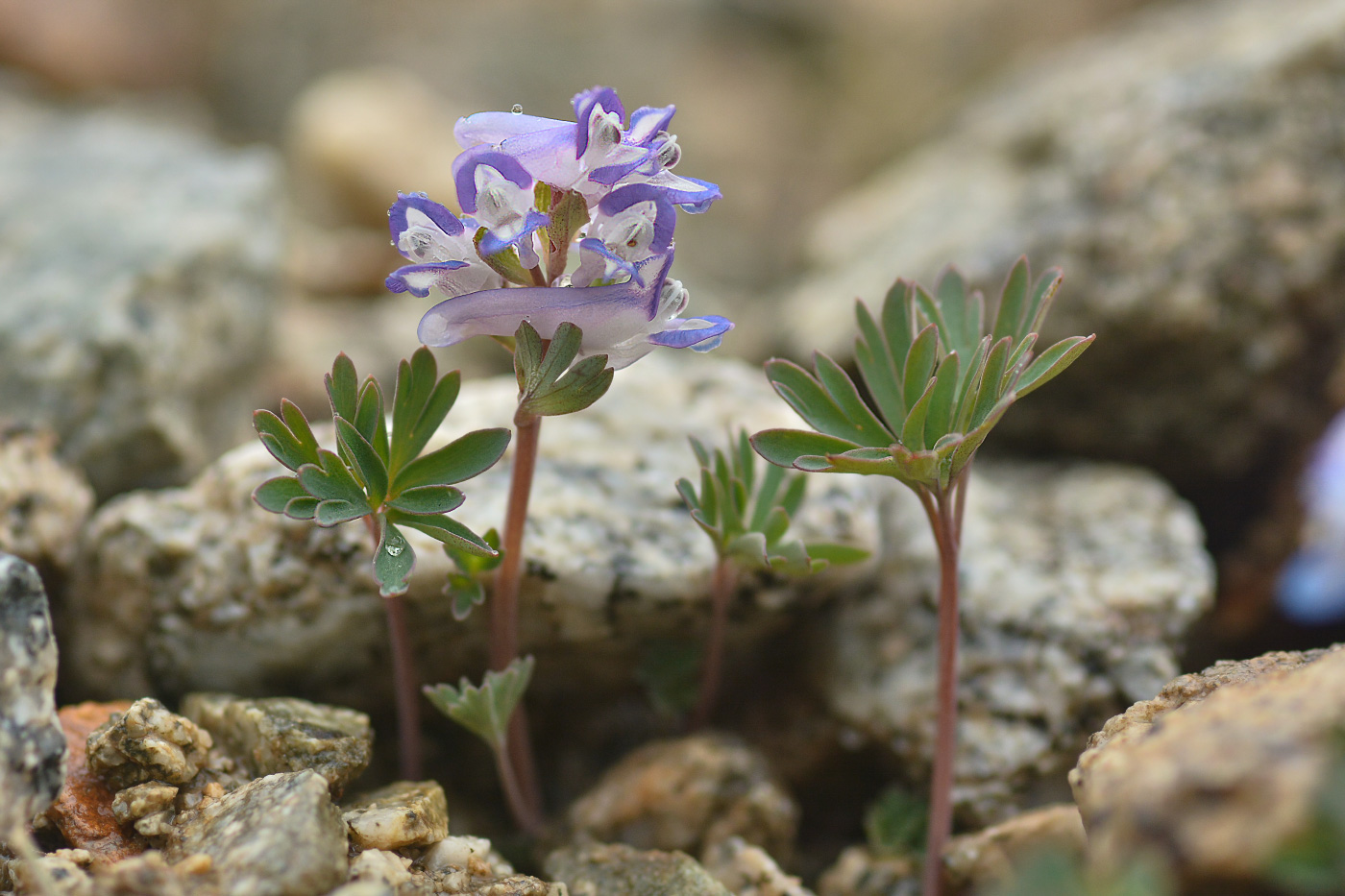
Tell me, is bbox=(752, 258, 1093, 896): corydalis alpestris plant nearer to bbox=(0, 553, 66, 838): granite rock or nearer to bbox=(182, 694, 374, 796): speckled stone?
bbox=(182, 694, 374, 796): speckled stone

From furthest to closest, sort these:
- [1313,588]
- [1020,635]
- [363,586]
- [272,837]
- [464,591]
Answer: [1313,588] → [1020,635] → [363,586] → [464,591] → [272,837]

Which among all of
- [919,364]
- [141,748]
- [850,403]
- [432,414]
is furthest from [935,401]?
[141,748]

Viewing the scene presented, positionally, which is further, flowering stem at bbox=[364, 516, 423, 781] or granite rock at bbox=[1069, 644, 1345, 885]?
flowering stem at bbox=[364, 516, 423, 781]

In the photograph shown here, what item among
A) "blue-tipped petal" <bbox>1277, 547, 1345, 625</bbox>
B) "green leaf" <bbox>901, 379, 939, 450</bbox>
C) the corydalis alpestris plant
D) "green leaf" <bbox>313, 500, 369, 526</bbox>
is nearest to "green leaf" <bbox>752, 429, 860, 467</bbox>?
the corydalis alpestris plant

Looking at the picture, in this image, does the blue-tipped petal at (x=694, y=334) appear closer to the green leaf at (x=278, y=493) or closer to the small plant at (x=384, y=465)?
the small plant at (x=384, y=465)

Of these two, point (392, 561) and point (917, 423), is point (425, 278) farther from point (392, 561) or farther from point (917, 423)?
point (917, 423)

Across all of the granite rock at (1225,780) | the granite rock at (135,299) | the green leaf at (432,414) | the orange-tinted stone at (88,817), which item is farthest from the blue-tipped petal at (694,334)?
the granite rock at (135,299)
